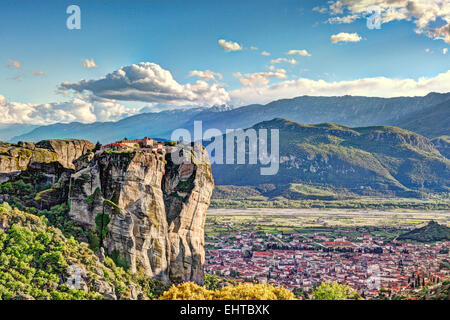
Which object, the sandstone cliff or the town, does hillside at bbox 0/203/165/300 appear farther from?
the town

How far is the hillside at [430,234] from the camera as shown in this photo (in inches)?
4053

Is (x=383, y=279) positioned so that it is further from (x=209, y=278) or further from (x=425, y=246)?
(x=425, y=246)

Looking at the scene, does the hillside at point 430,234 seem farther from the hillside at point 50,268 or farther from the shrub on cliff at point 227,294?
the hillside at point 50,268

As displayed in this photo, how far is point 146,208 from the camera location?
3769cm

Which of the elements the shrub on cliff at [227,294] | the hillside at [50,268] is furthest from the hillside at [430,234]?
the hillside at [50,268]

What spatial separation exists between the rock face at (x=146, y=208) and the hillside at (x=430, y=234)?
8315cm

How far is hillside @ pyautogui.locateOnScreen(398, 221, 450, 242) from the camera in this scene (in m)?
103

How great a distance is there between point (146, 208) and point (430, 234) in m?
A: 93.2

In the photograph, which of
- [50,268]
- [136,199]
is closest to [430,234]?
[136,199]

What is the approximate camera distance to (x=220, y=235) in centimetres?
11344

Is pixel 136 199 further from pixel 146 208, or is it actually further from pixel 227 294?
pixel 227 294

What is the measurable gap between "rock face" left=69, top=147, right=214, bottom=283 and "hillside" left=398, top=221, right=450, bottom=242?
8315 centimetres

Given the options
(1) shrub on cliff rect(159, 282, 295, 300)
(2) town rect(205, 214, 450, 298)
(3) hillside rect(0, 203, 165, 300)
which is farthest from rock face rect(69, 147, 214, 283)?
(2) town rect(205, 214, 450, 298)

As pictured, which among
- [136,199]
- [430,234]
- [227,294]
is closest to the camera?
[227,294]
